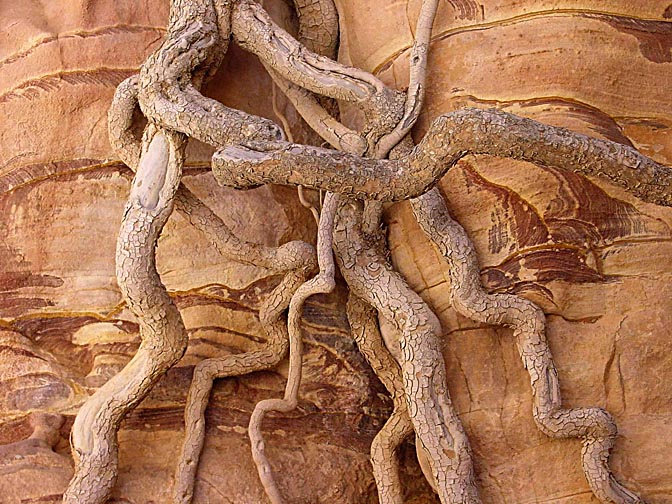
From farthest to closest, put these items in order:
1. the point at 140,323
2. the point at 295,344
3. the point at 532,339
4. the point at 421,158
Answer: the point at 295,344
the point at 140,323
the point at 532,339
the point at 421,158

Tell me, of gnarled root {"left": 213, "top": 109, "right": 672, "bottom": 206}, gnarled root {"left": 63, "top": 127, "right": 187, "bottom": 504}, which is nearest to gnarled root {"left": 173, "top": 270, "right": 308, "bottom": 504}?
gnarled root {"left": 63, "top": 127, "right": 187, "bottom": 504}

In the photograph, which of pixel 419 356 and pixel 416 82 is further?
pixel 416 82

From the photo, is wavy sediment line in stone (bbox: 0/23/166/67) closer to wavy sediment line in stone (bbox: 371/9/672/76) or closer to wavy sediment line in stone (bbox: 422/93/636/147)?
wavy sediment line in stone (bbox: 371/9/672/76)

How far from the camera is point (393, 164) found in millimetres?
2164

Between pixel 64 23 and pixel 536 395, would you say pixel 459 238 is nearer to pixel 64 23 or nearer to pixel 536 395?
pixel 536 395

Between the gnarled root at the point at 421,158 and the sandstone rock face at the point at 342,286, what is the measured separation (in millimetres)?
294

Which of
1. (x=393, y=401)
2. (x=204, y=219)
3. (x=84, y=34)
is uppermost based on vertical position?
(x=84, y=34)

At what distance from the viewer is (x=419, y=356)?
95.2 inches

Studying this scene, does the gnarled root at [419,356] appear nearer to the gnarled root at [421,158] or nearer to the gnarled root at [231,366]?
the gnarled root at [231,366]

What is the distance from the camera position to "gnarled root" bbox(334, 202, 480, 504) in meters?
2.38

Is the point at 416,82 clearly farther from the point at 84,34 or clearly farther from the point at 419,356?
the point at 84,34

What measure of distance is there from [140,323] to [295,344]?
16.8 inches

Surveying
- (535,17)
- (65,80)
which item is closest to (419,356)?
(535,17)

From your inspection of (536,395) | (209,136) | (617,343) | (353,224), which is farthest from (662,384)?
(209,136)
